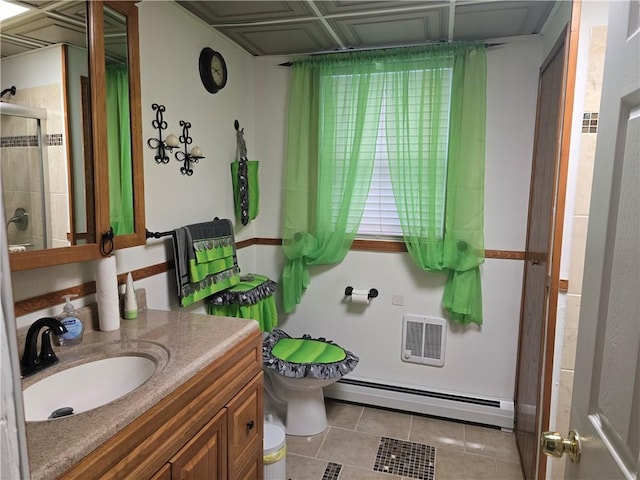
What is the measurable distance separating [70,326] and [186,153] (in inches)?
41.2

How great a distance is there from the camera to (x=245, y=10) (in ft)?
6.66

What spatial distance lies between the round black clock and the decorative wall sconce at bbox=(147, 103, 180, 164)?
42 cm

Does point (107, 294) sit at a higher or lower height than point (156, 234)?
lower

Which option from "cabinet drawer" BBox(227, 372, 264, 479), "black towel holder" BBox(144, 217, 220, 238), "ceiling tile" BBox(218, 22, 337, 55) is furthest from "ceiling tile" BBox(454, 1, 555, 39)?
"cabinet drawer" BBox(227, 372, 264, 479)

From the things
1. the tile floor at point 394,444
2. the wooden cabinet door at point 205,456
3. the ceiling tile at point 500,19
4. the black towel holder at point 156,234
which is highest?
the ceiling tile at point 500,19

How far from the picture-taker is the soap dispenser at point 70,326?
1.37 meters

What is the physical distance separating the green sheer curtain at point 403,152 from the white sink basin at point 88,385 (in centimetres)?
152

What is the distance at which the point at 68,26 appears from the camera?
1332 millimetres

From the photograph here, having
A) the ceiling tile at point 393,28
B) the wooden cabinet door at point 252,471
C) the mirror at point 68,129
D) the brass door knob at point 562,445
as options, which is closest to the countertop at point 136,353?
the mirror at point 68,129

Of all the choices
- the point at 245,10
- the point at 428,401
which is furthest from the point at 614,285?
the point at 428,401

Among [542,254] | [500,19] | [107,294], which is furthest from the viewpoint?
[500,19]

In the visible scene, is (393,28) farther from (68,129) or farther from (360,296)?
(68,129)

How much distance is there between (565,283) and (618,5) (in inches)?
47.7

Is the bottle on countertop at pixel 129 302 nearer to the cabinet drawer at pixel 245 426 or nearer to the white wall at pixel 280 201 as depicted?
the white wall at pixel 280 201
